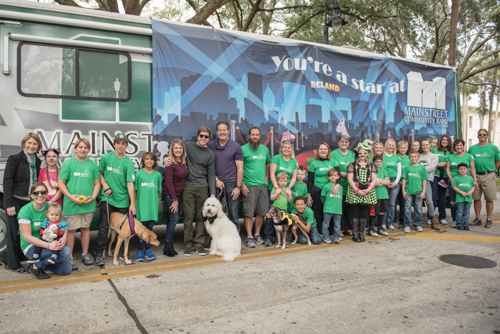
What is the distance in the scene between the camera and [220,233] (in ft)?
18.0

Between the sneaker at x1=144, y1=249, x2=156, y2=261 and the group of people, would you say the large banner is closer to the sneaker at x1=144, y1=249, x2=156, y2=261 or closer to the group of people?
the group of people

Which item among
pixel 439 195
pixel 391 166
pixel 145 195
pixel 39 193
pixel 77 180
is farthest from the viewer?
pixel 439 195

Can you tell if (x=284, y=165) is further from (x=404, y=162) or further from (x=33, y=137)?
(x=33, y=137)

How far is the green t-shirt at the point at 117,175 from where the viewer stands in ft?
16.6

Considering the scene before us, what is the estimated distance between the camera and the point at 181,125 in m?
5.74

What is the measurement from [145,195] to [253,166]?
1814mm

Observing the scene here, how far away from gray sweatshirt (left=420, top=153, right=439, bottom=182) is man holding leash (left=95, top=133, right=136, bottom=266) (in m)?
5.79

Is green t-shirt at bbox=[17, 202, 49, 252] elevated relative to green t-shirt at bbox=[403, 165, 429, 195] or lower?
lower

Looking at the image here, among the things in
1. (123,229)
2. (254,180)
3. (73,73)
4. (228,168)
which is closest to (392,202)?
(254,180)

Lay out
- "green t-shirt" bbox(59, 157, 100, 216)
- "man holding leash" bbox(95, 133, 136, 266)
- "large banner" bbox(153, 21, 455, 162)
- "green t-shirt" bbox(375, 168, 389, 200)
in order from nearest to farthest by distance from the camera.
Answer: "green t-shirt" bbox(59, 157, 100, 216) < "man holding leash" bbox(95, 133, 136, 266) < "large banner" bbox(153, 21, 455, 162) < "green t-shirt" bbox(375, 168, 389, 200)

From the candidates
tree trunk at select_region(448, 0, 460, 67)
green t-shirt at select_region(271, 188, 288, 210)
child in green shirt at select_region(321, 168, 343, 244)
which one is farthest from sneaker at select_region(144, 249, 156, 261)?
tree trunk at select_region(448, 0, 460, 67)

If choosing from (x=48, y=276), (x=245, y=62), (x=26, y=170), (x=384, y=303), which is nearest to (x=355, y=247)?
(x=384, y=303)

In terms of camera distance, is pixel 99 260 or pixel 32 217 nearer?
pixel 32 217

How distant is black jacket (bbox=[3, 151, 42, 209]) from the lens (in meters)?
4.55
